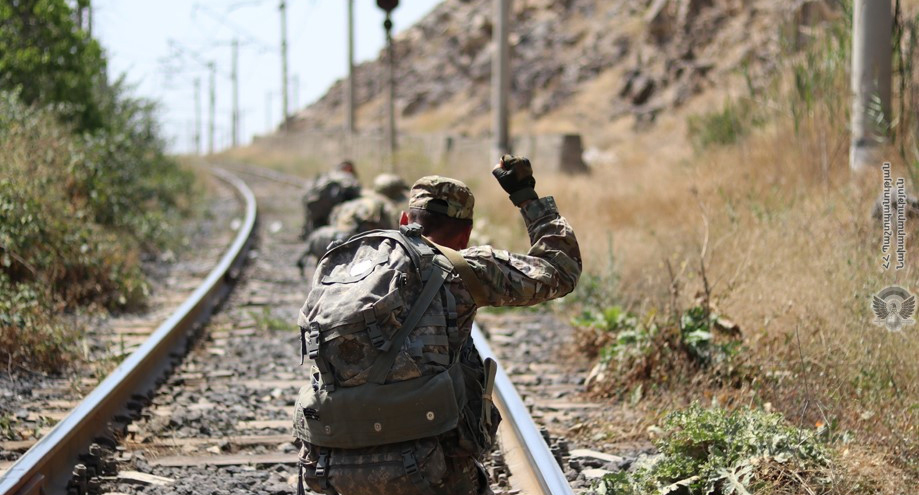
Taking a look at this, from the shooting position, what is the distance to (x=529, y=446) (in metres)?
4.68

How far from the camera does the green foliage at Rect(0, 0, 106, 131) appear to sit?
1418 cm

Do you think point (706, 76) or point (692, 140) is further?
point (706, 76)

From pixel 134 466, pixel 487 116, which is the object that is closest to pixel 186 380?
pixel 134 466

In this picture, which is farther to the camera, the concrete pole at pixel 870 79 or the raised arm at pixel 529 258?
the concrete pole at pixel 870 79

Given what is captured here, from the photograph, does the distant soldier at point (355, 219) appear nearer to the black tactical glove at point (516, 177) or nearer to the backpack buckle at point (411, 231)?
the black tactical glove at point (516, 177)

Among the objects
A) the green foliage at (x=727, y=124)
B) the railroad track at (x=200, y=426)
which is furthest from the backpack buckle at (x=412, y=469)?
the green foliage at (x=727, y=124)

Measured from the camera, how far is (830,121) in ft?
32.0

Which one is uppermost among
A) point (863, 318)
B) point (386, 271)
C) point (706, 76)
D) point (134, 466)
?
point (706, 76)

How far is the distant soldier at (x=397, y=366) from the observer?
321cm

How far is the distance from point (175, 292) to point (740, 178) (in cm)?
563

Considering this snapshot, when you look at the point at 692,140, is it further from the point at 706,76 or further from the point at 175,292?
the point at 706,76

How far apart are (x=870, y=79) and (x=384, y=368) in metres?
6.80

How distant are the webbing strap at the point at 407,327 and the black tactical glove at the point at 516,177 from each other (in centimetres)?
60

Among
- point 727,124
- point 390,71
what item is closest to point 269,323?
point 727,124
